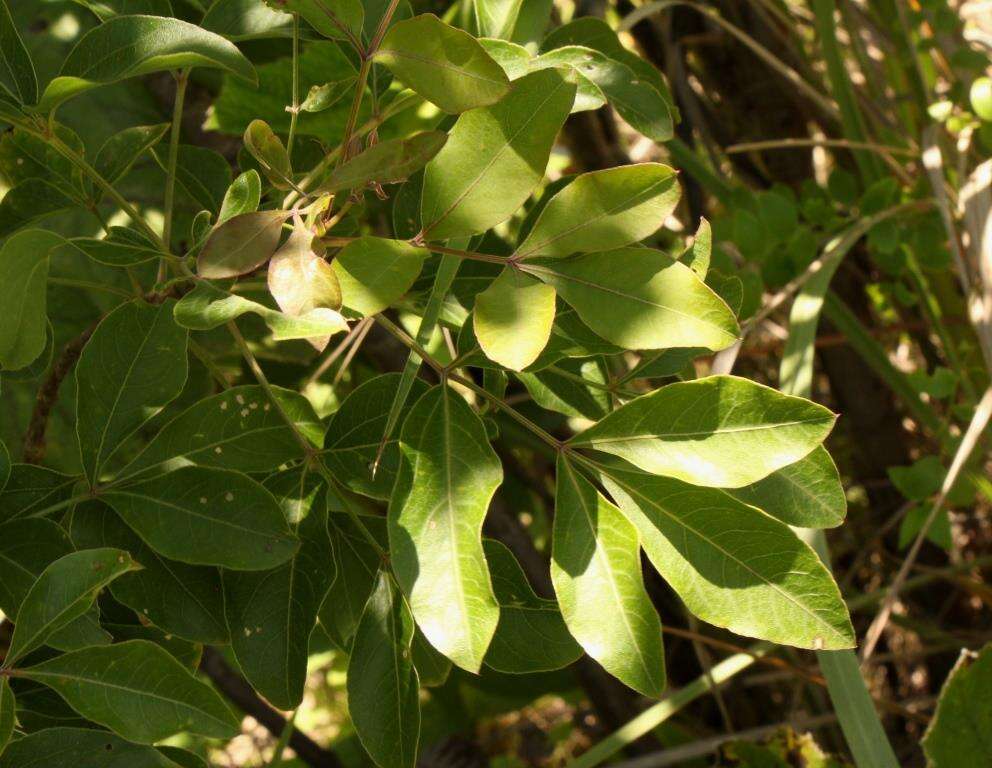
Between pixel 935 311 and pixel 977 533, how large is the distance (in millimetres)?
416

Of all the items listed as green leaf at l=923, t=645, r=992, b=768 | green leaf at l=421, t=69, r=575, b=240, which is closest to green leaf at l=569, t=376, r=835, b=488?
green leaf at l=421, t=69, r=575, b=240

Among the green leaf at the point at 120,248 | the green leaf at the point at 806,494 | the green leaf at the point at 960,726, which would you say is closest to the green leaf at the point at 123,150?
the green leaf at the point at 120,248

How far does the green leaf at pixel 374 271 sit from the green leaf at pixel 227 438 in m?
0.13

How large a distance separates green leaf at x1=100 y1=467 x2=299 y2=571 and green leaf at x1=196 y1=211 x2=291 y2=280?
0.46ft

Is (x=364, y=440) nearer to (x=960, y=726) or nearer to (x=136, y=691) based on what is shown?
(x=136, y=691)

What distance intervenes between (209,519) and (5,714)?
0.13 meters

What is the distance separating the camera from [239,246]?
449 millimetres

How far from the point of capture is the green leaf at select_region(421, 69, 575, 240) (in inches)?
18.7

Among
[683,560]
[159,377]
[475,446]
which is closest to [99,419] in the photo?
[159,377]

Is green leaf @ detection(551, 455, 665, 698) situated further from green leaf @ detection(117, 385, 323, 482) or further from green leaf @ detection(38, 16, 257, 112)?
green leaf @ detection(38, 16, 257, 112)

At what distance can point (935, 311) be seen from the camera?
4.09 ft

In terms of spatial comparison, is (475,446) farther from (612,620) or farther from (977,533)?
(977,533)

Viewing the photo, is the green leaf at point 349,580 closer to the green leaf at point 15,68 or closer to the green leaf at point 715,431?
the green leaf at point 715,431

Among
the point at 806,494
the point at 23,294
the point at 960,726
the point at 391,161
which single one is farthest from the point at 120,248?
the point at 960,726
